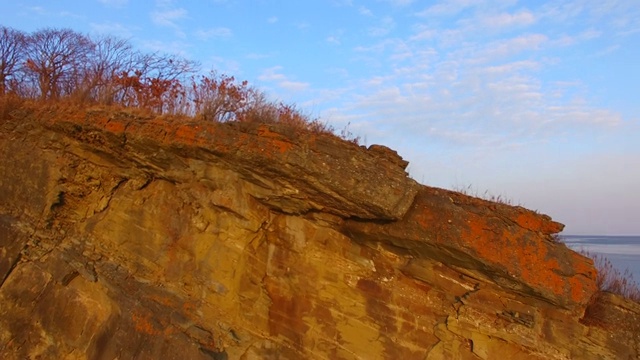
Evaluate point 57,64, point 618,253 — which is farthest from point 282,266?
point 618,253

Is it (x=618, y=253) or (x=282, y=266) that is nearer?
(x=282, y=266)

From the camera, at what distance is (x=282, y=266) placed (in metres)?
6.81

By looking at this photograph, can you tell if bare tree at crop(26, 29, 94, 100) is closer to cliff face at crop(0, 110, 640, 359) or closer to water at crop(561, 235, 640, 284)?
cliff face at crop(0, 110, 640, 359)

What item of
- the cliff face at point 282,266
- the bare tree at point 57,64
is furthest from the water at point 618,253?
the bare tree at point 57,64

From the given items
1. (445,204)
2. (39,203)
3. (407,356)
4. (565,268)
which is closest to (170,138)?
(39,203)

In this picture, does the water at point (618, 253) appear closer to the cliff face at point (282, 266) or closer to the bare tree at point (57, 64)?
the cliff face at point (282, 266)

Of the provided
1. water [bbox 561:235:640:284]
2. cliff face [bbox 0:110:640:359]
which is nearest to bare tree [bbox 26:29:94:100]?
cliff face [bbox 0:110:640:359]

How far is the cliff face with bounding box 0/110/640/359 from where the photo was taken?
623cm

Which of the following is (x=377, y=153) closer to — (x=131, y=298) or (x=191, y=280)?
(x=191, y=280)

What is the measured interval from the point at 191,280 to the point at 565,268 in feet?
17.5

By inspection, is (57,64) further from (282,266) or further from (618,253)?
(618,253)

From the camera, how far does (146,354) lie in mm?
6320

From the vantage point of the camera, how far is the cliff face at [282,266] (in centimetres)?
623

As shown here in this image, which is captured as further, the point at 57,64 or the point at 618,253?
the point at 618,253
